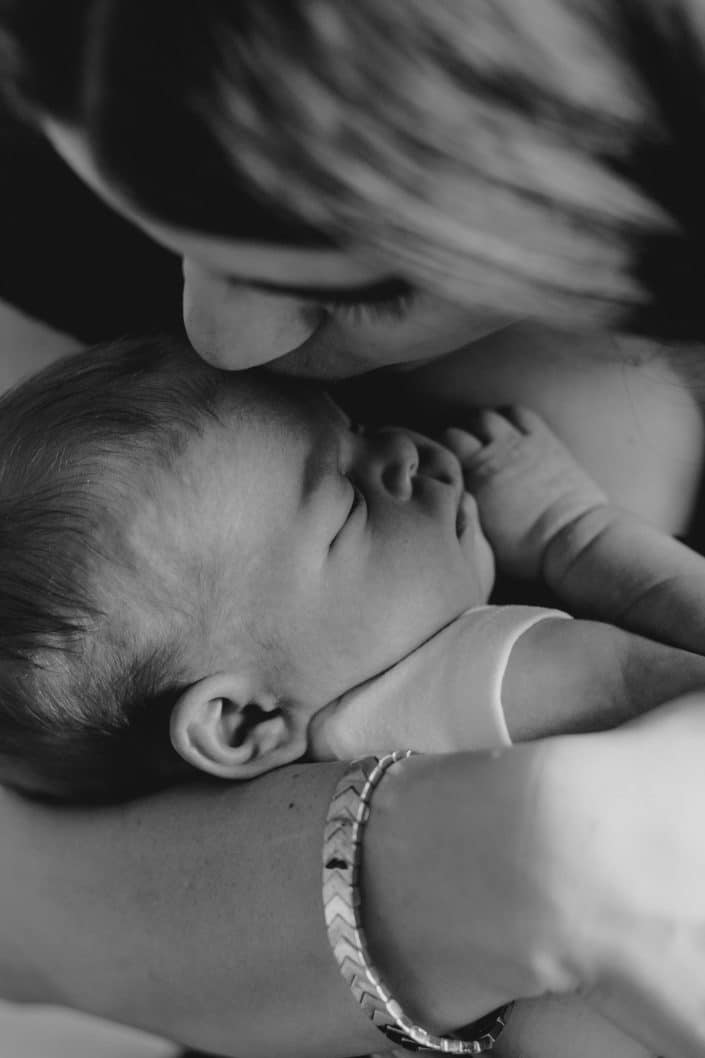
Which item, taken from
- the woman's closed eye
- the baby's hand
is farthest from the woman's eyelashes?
the baby's hand

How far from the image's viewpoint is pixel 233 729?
2.87 ft

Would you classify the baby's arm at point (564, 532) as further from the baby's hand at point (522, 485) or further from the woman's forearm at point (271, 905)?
the woman's forearm at point (271, 905)

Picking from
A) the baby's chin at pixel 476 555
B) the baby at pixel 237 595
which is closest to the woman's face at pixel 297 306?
the baby at pixel 237 595

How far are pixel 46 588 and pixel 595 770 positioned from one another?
43 cm

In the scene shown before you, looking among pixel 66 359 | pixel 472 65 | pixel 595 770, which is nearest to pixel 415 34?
pixel 472 65

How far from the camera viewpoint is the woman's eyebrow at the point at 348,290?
1.95 ft

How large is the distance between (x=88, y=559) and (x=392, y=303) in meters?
0.31

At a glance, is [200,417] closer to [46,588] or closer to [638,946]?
[46,588]

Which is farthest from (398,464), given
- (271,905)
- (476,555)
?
(271,905)

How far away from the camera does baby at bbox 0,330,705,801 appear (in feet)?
2.65

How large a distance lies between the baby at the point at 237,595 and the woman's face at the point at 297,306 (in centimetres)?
11

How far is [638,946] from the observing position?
0.61 m

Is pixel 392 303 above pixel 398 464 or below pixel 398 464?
above

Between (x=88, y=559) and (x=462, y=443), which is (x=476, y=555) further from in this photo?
(x=88, y=559)
